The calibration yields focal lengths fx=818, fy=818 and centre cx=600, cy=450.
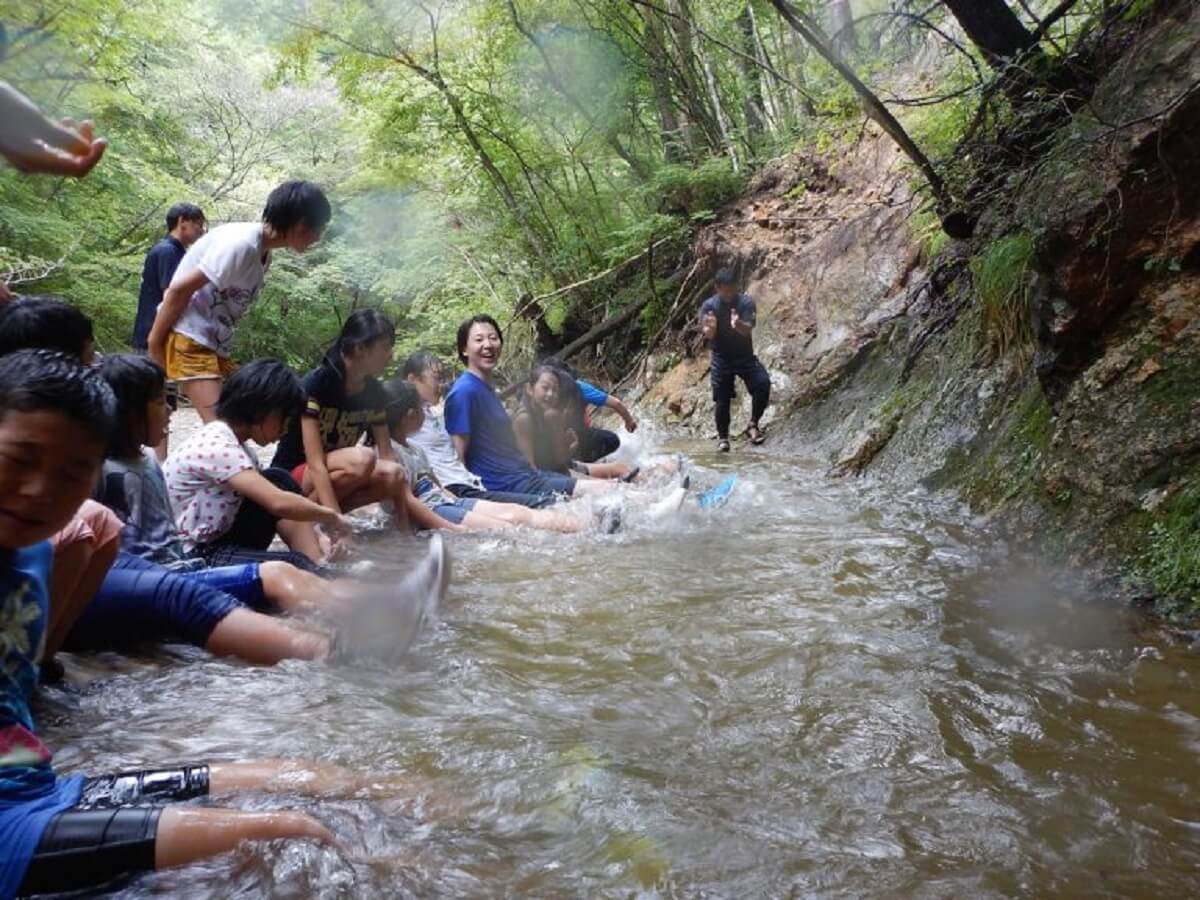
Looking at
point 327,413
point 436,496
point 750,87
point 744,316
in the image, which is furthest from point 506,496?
point 750,87

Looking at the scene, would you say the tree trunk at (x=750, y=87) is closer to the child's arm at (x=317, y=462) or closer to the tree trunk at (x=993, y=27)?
the tree trunk at (x=993, y=27)

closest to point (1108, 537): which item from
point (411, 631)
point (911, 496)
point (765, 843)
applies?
point (911, 496)

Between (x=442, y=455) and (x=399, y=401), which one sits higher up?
(x=399, y=401)

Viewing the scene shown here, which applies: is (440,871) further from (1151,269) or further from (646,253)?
(646,253)

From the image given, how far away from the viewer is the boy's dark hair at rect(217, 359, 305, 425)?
3250 millimetres

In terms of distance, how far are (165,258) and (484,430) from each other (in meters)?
2.16

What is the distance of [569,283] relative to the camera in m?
12.1

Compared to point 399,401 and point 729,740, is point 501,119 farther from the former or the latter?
point 729,740

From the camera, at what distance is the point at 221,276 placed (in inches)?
149

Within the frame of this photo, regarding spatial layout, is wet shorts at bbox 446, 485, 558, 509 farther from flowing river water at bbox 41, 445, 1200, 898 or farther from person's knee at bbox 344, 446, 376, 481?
flowing river water at bbox 41, 445, 1200, 898

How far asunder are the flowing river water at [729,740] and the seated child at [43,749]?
7 centimetres

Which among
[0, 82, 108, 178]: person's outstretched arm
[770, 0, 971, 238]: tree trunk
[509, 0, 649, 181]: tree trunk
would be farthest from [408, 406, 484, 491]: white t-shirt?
[509, 0, 649, 181]: tree trunk

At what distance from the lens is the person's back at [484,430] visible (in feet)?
17.9

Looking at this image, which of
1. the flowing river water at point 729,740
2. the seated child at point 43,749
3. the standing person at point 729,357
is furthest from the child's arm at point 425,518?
the standing person at point 729,357
